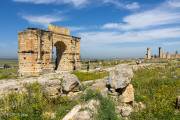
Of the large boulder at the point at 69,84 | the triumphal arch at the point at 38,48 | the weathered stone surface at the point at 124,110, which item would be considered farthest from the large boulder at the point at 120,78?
the triumphal arch at the point at 38,48

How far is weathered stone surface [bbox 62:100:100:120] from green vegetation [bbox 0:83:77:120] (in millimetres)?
593

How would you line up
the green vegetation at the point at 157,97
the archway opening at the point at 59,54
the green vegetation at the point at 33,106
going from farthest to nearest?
the archway opening at the point at 59,54, the green vegetation at the point at 157,97, the green vegetation at the point at 33,106

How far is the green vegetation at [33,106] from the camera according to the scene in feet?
34.0

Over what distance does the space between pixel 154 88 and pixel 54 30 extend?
13811 mm

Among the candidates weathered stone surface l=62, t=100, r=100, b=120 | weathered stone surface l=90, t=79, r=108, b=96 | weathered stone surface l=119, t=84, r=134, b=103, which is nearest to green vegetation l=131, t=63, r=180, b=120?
weathered stone surface l=119, t=84, r=134, b=103

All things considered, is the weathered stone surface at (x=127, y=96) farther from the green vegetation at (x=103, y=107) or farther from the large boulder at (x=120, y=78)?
the green vegetation at (x=103, y=107)

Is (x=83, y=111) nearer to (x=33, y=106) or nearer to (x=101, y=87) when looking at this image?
(x=33, y=106)

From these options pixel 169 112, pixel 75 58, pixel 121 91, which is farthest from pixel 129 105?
pixel 75 58

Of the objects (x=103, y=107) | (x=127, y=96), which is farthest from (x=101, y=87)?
(x=103, y=107)

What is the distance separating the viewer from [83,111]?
34.5 feet

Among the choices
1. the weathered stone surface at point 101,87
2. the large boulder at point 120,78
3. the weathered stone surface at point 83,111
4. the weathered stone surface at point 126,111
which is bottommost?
the weathered stone surface at point 126,111

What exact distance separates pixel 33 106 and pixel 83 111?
6.46ft

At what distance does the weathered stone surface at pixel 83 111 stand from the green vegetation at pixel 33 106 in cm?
59

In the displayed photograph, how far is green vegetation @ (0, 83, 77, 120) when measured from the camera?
10373 mm
